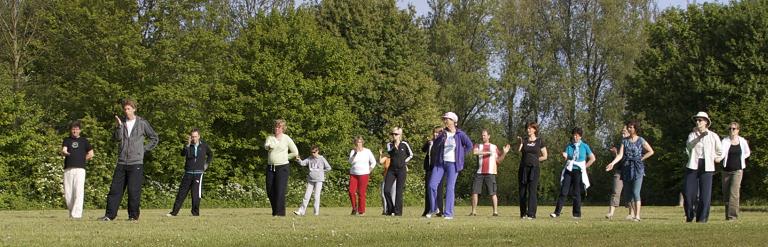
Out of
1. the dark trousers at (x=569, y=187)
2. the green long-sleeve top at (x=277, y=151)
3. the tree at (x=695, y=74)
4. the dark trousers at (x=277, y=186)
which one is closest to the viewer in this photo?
the dark trousers at (x=277, y=186)

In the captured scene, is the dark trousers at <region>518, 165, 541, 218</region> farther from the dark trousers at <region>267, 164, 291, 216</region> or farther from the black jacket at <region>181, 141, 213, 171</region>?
the black jacket at <region>181, 141, 213, 171</region>

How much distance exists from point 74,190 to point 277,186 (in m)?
3.58

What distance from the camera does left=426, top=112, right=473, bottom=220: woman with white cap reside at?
1969cm

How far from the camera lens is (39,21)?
162 feet

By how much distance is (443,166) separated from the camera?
65.0 feet

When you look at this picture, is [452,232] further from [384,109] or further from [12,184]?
[384,109]

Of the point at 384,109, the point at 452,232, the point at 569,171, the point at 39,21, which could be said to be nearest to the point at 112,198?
the point at 452,232

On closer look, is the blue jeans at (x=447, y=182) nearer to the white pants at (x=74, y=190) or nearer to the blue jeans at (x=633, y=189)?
the blue jeans at (x=633, y=189)

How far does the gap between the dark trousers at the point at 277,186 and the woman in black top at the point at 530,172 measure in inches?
171

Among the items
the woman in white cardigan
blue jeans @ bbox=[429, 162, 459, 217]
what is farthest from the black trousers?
the woman in white cardigan

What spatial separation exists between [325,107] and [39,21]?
13.7 meters

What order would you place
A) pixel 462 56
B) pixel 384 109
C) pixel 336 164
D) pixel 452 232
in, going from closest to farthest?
pixel 452 232 → pixel 336 164 → pixel 384 109 → pixel 462 56

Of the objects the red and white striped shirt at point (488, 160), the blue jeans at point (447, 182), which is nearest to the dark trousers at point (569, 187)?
the red and white striped shirt at point (488, 160)

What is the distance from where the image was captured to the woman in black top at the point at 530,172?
68.0 feet
